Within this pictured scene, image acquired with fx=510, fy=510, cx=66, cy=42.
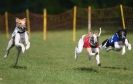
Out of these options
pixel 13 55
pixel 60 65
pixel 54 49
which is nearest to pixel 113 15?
pixel 54 49

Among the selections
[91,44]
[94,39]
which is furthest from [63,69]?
[94,39]

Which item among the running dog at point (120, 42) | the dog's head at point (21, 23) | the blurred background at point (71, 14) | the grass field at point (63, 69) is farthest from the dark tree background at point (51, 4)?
the dog's head at point (21, 23)

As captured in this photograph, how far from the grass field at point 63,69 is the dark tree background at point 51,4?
15.8m

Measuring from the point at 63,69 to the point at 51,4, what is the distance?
101 feet

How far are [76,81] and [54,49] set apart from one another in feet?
37.5

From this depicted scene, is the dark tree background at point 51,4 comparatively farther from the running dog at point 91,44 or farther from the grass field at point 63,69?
the running dog at point 91,44

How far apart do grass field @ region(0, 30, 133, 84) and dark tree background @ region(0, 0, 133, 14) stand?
51.8 feet

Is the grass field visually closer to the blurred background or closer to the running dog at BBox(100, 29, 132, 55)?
the running dog at BBox(100, 29, 132, 55)

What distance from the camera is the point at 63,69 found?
56.9 ft

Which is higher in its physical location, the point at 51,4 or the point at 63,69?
the point at 51,4

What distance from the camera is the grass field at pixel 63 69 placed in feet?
48.0

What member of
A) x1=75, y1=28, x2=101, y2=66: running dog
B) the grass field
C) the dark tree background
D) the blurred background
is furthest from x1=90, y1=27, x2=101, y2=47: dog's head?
the dark tree background

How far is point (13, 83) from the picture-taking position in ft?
45.5

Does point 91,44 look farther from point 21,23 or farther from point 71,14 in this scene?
point 71,14
